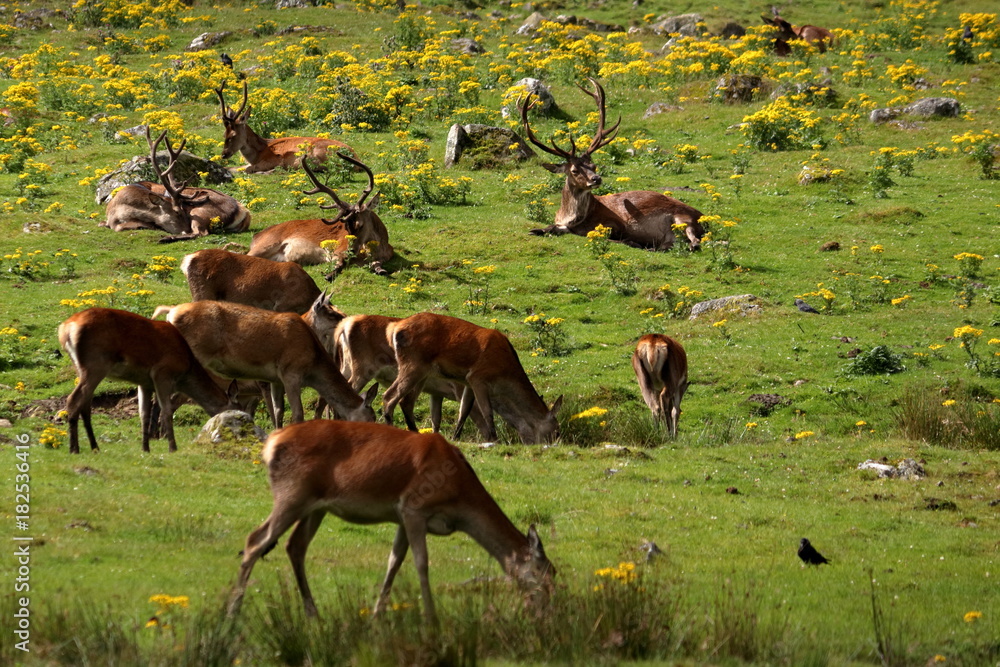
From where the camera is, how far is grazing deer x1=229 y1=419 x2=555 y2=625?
711 cm

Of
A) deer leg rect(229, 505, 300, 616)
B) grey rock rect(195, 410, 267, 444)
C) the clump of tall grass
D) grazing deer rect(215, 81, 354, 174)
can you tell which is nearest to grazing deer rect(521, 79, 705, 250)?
grazing deer rect(215, 81, 354, 174)

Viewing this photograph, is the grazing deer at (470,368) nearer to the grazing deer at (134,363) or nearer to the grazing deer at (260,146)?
the grazing deer at (134,363)

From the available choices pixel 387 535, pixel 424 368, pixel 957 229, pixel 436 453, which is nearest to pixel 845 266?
pixel 957 229

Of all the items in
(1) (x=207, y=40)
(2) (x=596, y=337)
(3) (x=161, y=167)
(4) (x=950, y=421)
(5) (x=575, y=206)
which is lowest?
(2) (x=596, y=337)

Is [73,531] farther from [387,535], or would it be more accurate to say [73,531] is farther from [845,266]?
[845,266]

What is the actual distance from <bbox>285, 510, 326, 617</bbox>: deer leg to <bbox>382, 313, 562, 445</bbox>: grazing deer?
20.2ft

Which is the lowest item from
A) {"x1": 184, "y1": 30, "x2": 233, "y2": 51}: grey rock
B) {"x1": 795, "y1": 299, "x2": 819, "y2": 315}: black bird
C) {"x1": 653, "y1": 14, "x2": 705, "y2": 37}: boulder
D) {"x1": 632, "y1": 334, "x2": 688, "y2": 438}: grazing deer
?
{"x1": 795, "y1": 299, "x2": 819, "y2": 315}: black bird

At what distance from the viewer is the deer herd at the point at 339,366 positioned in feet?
23.6

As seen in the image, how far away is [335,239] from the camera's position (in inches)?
806

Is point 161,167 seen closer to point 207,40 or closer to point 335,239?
point 335,239

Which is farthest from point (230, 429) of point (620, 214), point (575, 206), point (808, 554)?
point (620, 214)

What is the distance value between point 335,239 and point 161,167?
601 centimetres

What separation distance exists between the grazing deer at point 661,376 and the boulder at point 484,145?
1272cm

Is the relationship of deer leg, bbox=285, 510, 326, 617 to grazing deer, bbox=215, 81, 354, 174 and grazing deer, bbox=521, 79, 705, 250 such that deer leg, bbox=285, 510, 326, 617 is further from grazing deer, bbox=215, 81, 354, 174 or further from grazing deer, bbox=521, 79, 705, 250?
grazing deer, bbox=215, 81, 354, 174
